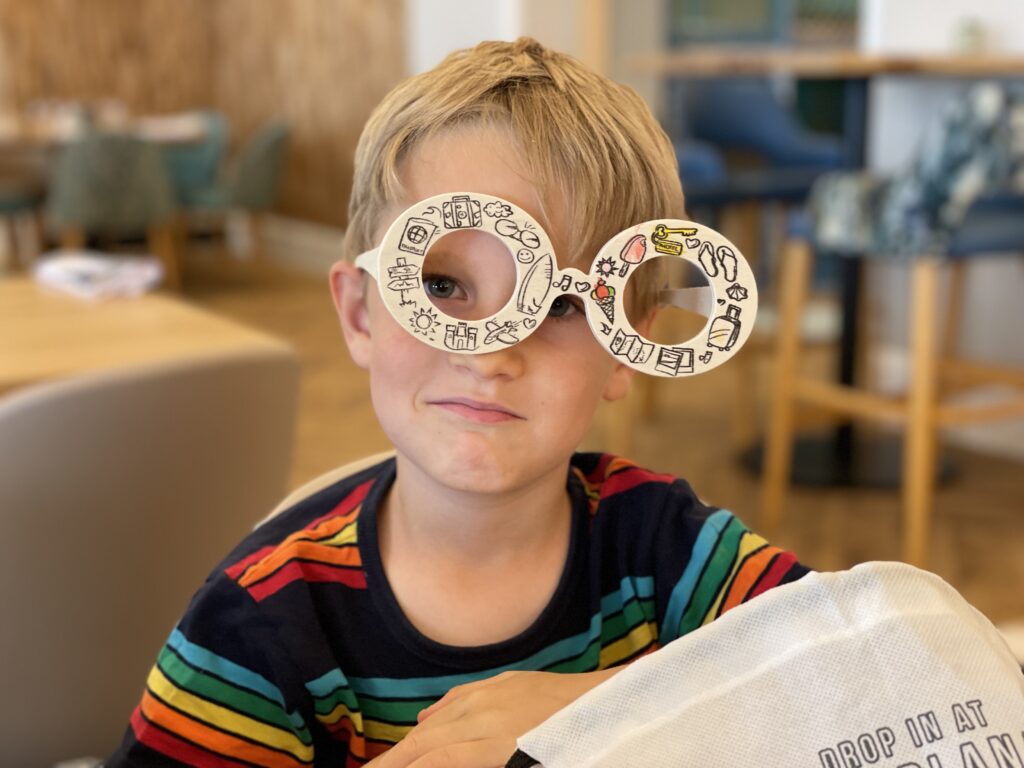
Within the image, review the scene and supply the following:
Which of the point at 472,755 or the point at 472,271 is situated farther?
the point at 472,271

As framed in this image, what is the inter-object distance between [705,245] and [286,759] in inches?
16.4

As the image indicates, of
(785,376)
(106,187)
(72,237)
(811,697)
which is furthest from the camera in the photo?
(72,237)

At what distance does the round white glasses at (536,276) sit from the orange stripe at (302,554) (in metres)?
0.20

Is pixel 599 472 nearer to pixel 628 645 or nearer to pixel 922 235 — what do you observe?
pixel 628 645

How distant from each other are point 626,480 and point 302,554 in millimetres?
246

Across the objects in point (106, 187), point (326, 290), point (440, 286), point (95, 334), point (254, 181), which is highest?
point (440, 286)

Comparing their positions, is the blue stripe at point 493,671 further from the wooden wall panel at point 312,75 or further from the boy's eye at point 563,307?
the wooden wall panel at point 312,75

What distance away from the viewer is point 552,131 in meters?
0.82

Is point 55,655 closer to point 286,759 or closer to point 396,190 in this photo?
point 286,759

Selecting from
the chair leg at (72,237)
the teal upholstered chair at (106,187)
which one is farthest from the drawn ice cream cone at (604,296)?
the chair leg at (72,237)

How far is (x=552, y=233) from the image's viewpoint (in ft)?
2.68

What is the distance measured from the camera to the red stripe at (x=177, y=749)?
807 mm

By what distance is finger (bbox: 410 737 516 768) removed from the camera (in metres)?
0.66

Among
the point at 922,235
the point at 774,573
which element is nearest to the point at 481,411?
the point at 774,573
